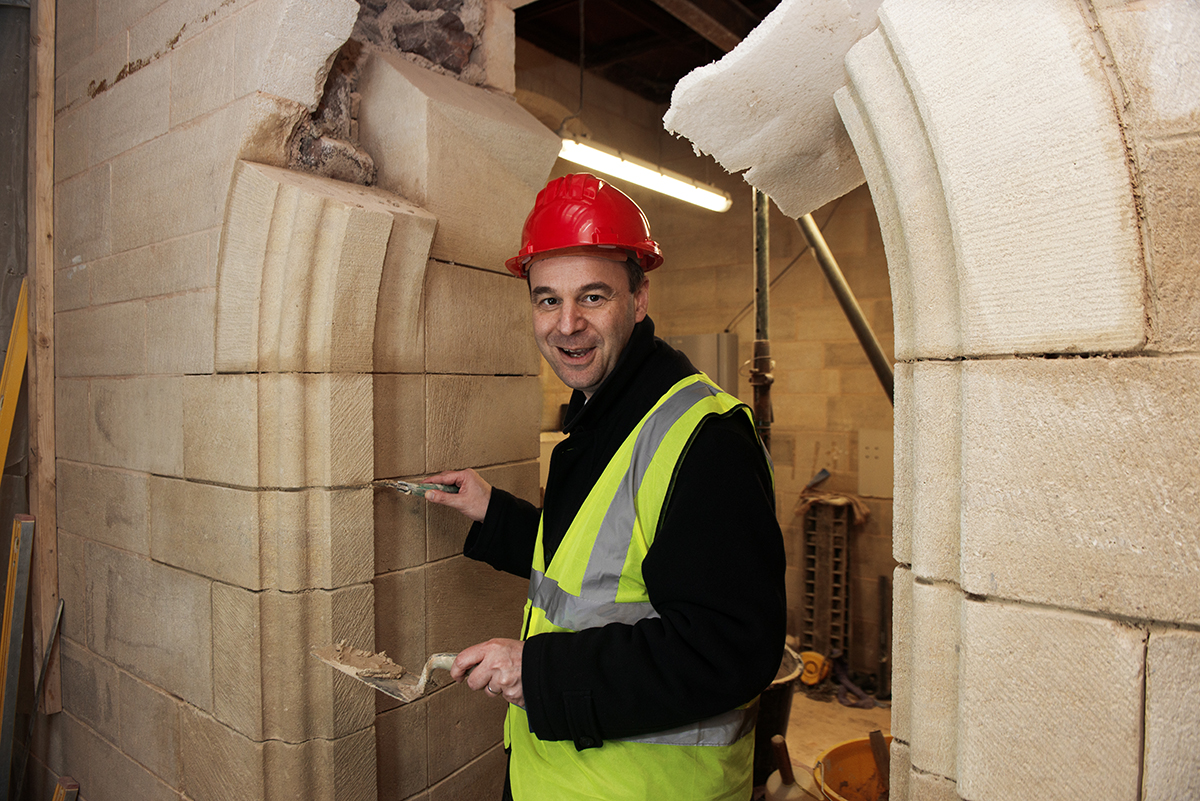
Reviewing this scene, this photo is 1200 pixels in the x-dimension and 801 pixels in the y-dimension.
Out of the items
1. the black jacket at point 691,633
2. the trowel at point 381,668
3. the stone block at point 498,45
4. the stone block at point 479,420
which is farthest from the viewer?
the stone block at point 498,45

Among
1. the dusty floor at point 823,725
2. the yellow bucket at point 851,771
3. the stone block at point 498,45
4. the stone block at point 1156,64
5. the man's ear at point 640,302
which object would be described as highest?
the stone block at point 498,45

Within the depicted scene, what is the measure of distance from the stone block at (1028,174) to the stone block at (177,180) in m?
1.72

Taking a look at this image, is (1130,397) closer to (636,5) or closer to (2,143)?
(2,143)

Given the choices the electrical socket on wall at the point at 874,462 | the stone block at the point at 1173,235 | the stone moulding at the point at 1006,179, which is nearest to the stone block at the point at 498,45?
the stone moulding at the point at 1006,179

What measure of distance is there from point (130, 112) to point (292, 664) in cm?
185

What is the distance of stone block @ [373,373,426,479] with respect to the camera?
2.01 m

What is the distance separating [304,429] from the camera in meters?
1.87

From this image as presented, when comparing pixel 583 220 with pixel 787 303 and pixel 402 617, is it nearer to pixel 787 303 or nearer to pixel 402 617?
pixel 402 617

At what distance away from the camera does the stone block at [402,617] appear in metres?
2.05

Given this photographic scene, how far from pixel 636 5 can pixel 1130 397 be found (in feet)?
16.0

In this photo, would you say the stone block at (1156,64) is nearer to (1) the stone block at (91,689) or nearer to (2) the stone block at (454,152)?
(2) the stone block at (454,152)

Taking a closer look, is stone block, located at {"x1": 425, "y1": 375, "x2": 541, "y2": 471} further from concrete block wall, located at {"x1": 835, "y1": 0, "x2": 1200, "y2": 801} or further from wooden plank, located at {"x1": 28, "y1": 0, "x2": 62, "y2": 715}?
wooden plank, located at {"x1": 28, "y1": 0, "x2": 62, "y2": 715}

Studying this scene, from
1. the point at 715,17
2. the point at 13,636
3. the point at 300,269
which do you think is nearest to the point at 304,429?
the point at 300,269

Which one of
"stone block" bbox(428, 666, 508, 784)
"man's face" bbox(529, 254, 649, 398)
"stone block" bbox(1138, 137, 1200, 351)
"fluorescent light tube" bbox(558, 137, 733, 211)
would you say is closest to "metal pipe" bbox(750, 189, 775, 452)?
"fluorescent light tube" bbox(558, 137, 733, 211)
